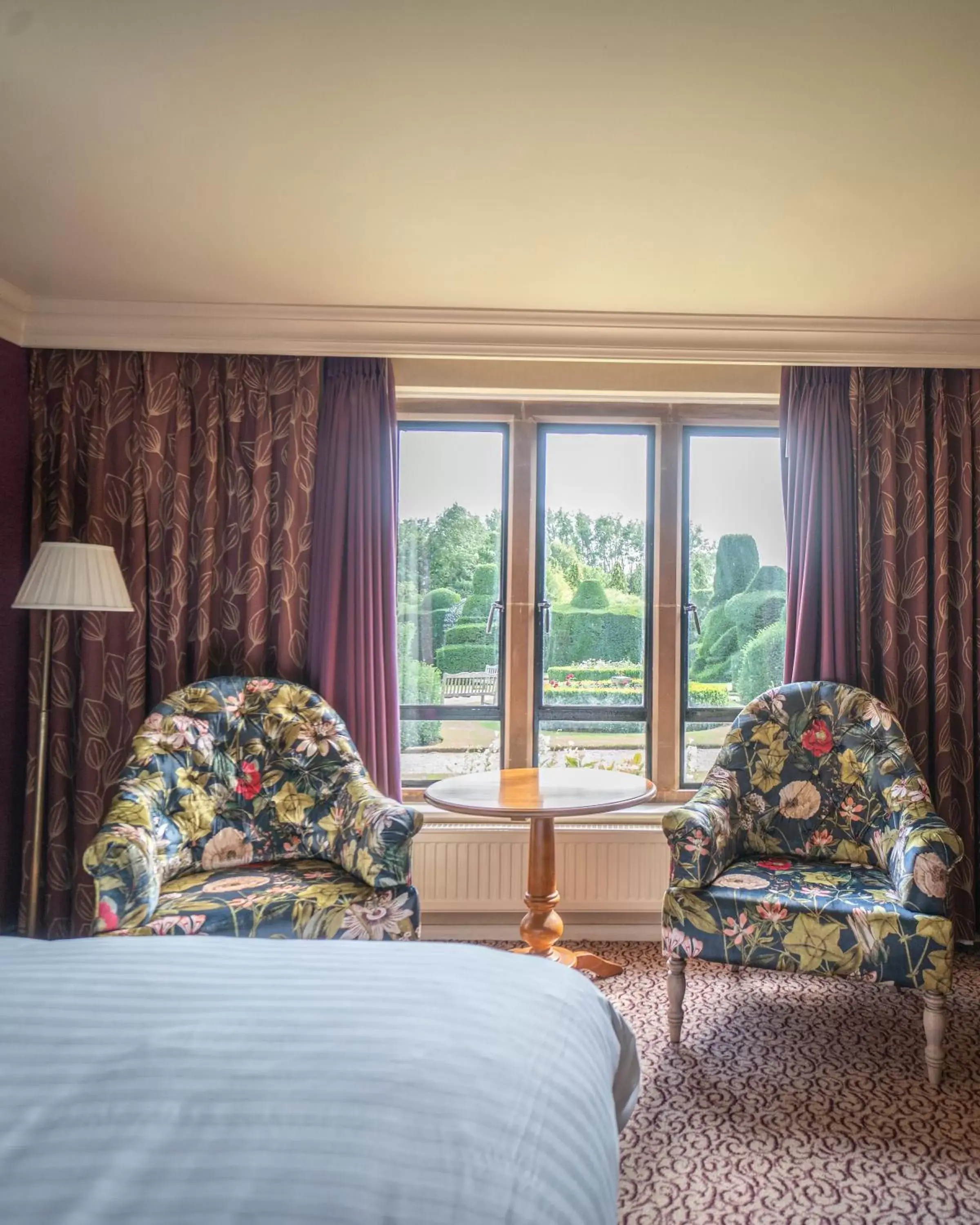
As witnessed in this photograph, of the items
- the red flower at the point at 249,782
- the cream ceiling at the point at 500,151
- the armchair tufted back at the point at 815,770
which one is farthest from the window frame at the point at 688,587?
the red flower at the point at 249,782

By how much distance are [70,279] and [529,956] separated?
9.37 feet

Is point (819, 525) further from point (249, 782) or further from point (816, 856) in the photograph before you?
point (249, 782)

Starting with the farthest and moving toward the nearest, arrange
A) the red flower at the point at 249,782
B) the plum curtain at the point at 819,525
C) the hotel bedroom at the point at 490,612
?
the plum curtain at the point at 819,525 → the red flower at the point at 249,782 → the hotel bedroom at the point at 490,612

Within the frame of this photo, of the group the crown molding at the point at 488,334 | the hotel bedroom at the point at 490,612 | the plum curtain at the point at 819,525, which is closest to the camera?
the hotel bedroom at the point at 490,612

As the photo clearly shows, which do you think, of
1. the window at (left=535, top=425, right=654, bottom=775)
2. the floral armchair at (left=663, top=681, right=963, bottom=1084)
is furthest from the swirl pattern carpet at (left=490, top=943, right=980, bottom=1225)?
the window at (left=535, top=425, right=654, bottom=775)

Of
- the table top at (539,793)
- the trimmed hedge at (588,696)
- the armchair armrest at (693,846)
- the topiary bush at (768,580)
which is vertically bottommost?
the armchair armrest at (693,846)

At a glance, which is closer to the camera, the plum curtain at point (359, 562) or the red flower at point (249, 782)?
the red flower at point (249, 782)

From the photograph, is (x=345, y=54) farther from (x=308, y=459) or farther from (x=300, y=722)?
(x=300, y=722)

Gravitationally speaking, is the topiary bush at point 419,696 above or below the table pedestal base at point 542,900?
above

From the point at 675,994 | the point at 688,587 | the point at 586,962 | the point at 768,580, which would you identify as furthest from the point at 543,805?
the point at 768,580

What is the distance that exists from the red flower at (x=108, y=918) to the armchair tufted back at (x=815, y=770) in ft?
6.40

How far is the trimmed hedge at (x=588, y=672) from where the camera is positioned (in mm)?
3611

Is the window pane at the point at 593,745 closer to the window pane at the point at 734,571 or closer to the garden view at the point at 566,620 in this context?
the garden view at the point at 566,620

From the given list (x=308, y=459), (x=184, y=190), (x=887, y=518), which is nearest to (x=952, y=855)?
(x=887, y=518)
